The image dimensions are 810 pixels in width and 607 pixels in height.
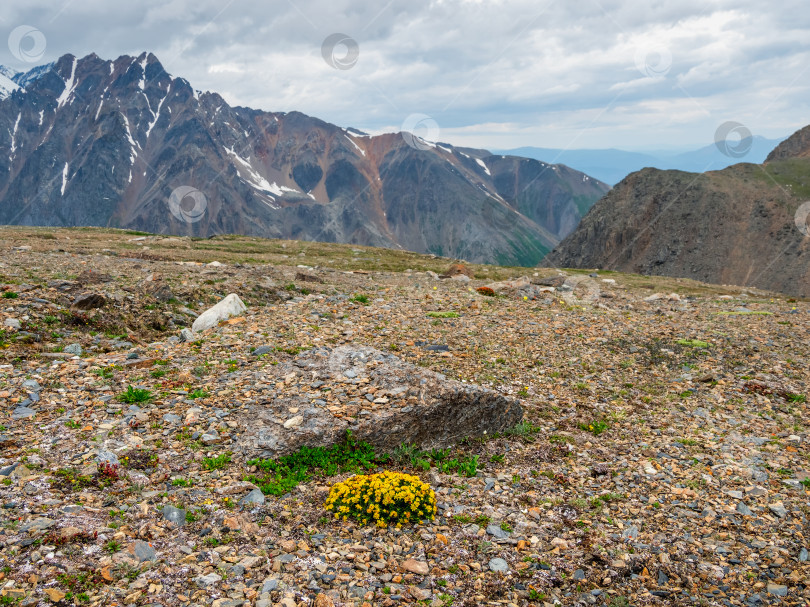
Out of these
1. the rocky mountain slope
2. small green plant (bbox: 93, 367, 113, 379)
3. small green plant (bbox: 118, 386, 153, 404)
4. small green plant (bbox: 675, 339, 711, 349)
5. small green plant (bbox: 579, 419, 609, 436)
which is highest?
the rocky mountain slope

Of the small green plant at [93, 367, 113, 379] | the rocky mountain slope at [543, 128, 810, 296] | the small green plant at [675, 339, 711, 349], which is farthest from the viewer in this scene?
the rocky mountain slope at [543, 128, 810, 296]

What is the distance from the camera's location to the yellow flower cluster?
982 centimetres

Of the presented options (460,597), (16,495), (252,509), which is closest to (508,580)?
(460,597)

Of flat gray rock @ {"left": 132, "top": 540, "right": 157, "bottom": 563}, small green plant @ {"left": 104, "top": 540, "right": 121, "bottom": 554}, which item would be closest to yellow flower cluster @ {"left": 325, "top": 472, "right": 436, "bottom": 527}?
flat gray rock @ {"left": 132, "top": 540, "right": 157, "bottom": 563}

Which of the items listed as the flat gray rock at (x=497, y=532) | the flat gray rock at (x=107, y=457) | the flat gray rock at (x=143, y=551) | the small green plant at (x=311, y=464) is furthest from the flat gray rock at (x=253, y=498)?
the flat gray rock at (x=497, y=532)

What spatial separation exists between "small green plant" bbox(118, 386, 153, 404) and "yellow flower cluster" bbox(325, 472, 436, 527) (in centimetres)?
590

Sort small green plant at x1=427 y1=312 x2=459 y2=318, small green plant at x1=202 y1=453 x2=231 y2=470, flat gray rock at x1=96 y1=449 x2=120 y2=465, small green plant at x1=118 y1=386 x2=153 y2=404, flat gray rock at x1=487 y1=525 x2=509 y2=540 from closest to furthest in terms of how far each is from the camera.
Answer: flat gray rock at x1=487 y1=525 x2=509 y2=540 → flat gray rock at x1=96 y1=449 x2=120 y2=465 → small green plant at x1=202 y1=453 x2=231 y2=470 → small green plant at x1=118 y1=386 x2=153 y2=404 → small green plant at x1=427 y1=312 x2=459 y2=318

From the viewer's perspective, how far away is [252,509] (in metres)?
9.62

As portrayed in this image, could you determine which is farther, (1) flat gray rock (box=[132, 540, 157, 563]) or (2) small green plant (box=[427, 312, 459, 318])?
(2) small green plant (box=[427, 312, 459, 318])

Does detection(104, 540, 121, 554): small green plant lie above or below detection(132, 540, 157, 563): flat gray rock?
above

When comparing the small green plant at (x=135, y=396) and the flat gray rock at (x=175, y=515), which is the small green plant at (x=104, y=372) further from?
the flat gray rock at (x=175, y=515)

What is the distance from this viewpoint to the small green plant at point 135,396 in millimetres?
12766

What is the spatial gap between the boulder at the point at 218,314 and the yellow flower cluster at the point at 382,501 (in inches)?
448

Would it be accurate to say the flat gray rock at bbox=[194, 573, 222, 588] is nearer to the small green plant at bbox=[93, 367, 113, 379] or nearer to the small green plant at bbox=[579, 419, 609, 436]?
the small green plant at bbox=[93, 367, 113, 379]
